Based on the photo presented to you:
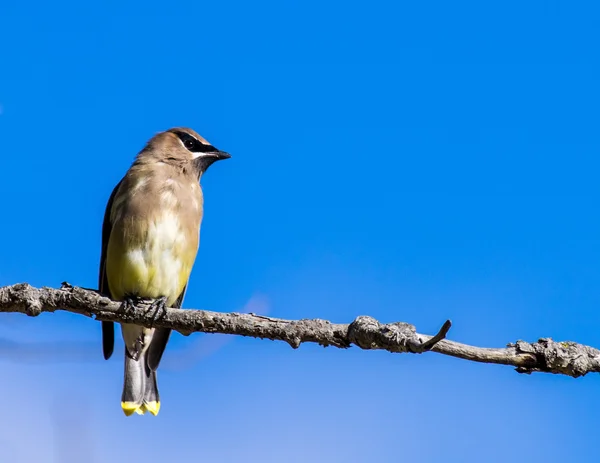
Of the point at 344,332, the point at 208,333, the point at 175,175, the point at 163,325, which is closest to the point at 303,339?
the point at 344,332

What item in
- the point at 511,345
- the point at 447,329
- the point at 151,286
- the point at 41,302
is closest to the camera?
the point at 447,329

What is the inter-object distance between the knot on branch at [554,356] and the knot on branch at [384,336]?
487 mm

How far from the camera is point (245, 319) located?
4.39 m

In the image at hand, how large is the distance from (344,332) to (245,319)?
0.52 m

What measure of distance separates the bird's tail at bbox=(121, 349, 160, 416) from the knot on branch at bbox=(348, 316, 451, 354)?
3.32 metres

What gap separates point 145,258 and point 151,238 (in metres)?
0.15

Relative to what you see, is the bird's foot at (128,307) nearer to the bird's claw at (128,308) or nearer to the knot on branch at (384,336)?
the bird's claw at (128,308)

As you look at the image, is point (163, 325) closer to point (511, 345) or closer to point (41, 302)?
point (41, 302)

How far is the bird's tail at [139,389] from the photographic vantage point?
23.1 ft

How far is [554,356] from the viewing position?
13.4ft

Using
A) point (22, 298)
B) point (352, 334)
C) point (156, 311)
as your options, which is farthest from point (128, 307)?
point (352, 334)

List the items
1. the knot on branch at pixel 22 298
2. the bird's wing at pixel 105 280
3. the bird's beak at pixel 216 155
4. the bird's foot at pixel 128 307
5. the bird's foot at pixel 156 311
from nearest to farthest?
1. the knot on branch at pixel 22 298
2. the bird's foot at pixel 156 311
3. the bird's foot at pixel 128 307
4. the bird's wing at pixel 105 280
5. the bird's beak at pixel 216 155

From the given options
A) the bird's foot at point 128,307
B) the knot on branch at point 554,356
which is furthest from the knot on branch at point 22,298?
the knot on branch at point 554,356

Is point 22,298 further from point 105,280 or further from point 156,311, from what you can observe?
point 105,280
